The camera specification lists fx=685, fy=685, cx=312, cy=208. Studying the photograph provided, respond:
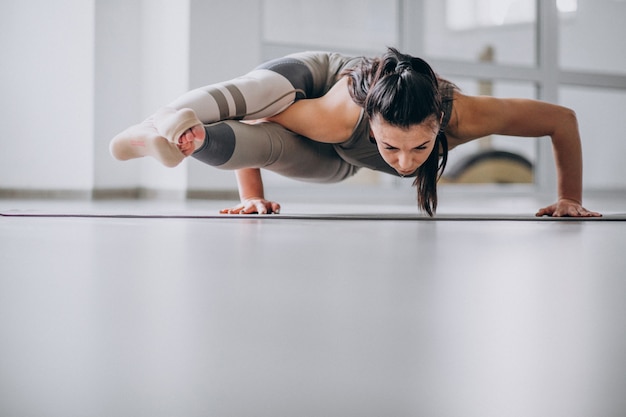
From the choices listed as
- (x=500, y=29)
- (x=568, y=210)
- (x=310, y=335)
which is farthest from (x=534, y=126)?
(x=500, y=29)

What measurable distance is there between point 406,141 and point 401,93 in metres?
0.10

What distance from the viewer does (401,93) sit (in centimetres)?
143

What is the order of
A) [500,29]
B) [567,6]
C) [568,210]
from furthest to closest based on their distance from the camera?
[567,6] < [500,29] < [568,210]

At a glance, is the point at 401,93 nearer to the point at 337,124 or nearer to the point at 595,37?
the point at 337,124

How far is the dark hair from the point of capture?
1.42 metres

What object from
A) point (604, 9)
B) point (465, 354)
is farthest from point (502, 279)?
point (604, 9)

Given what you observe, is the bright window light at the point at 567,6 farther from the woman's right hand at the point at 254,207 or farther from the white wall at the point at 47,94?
the woman's right hand at the point at 254,207

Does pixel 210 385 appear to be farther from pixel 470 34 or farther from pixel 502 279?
pixel 470 34

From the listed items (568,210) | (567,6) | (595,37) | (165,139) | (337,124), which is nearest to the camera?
(165,139)

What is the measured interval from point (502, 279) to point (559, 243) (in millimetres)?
426

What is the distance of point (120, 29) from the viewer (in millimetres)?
3273

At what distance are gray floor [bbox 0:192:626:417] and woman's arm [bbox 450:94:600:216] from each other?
805 mm

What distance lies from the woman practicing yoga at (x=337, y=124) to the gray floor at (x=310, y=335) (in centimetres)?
61

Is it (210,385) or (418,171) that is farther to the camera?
(418,171)
